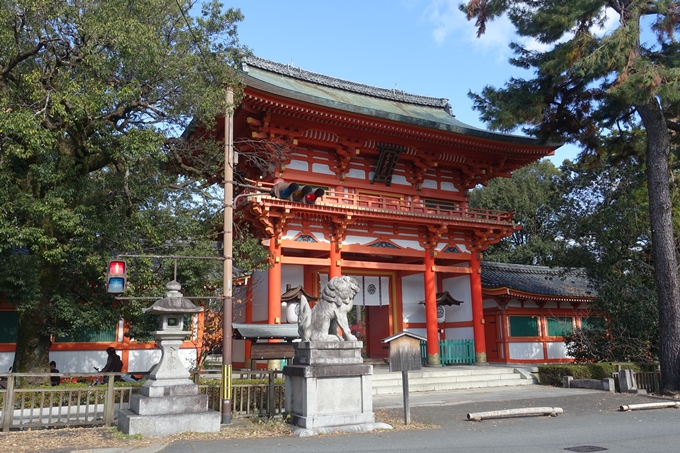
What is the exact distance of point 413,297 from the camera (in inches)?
813

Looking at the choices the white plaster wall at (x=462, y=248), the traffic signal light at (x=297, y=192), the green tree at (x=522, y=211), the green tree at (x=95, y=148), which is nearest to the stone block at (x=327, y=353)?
the traffic signal light at (x=297, y=192)

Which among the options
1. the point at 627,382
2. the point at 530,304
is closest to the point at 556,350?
the point at 530,304

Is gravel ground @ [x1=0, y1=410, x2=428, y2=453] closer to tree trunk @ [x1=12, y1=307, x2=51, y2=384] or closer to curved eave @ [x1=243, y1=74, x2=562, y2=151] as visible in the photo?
tree trunk @ [x1=12, y1=307, x2=51, y2=384]

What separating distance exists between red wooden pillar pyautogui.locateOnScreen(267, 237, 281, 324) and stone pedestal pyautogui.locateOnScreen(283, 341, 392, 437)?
6610mm

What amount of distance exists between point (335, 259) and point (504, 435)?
9.92 metres

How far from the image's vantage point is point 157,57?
1073 cm

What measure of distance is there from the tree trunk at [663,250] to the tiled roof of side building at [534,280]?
5.91 metres

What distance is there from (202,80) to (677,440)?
35.8 feet

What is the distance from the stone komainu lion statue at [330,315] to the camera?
930 cm

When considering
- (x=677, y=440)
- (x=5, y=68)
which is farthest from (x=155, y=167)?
(x=677, y=440)

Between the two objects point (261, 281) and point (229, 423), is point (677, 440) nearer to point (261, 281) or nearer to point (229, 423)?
point (229, 423)

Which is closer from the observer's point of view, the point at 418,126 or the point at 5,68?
the point at 5,68

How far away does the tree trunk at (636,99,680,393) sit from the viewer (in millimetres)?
14039

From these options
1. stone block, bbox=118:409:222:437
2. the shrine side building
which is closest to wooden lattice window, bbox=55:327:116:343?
the shrine side building
